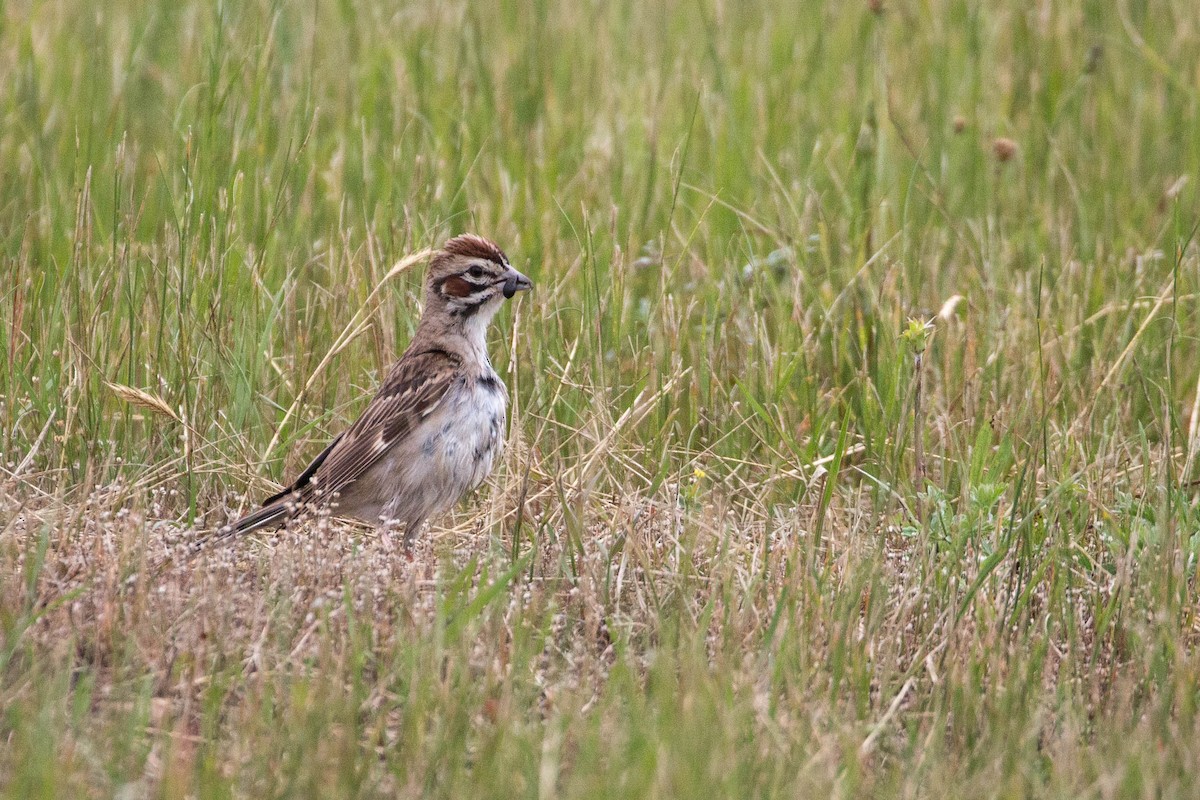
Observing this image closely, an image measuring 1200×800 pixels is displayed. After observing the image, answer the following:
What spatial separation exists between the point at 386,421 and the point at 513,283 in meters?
0.69

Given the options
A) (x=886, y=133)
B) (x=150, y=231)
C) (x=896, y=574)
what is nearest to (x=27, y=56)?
(x=150, y=231)

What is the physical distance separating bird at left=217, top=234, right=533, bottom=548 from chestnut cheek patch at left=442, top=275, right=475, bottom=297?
0.03m

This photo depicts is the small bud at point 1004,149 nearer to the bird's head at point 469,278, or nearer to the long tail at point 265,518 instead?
the bird's head at point 469,278

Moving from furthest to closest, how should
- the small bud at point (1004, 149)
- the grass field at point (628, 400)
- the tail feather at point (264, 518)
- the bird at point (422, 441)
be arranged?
the small bud at point (1004, 149)
the bird at point (422, 441)
the tail feather at point (264, 518)
the grass field at point (628, 400)

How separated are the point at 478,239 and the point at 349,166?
2350mm

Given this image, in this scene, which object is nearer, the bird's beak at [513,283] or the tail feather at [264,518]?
the tail feather at [264,518]

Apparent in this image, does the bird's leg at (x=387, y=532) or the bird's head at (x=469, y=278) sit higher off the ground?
the bird's head at (x=469, y=278)

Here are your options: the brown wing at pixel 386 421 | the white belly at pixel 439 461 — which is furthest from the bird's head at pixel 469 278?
the white belly at pixel 439 461

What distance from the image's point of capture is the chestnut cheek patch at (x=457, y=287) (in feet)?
19.9

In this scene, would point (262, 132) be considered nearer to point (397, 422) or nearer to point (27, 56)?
point (27, 56)

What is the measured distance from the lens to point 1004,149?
28.1ft

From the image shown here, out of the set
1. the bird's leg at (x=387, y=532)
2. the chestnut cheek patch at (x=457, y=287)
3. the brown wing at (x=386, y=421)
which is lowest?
the bird's leg at (x=387, y=532)

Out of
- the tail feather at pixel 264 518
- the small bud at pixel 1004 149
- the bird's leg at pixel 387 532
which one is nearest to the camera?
the bird's leg at pixel 387 532

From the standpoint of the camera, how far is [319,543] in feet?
16.4
